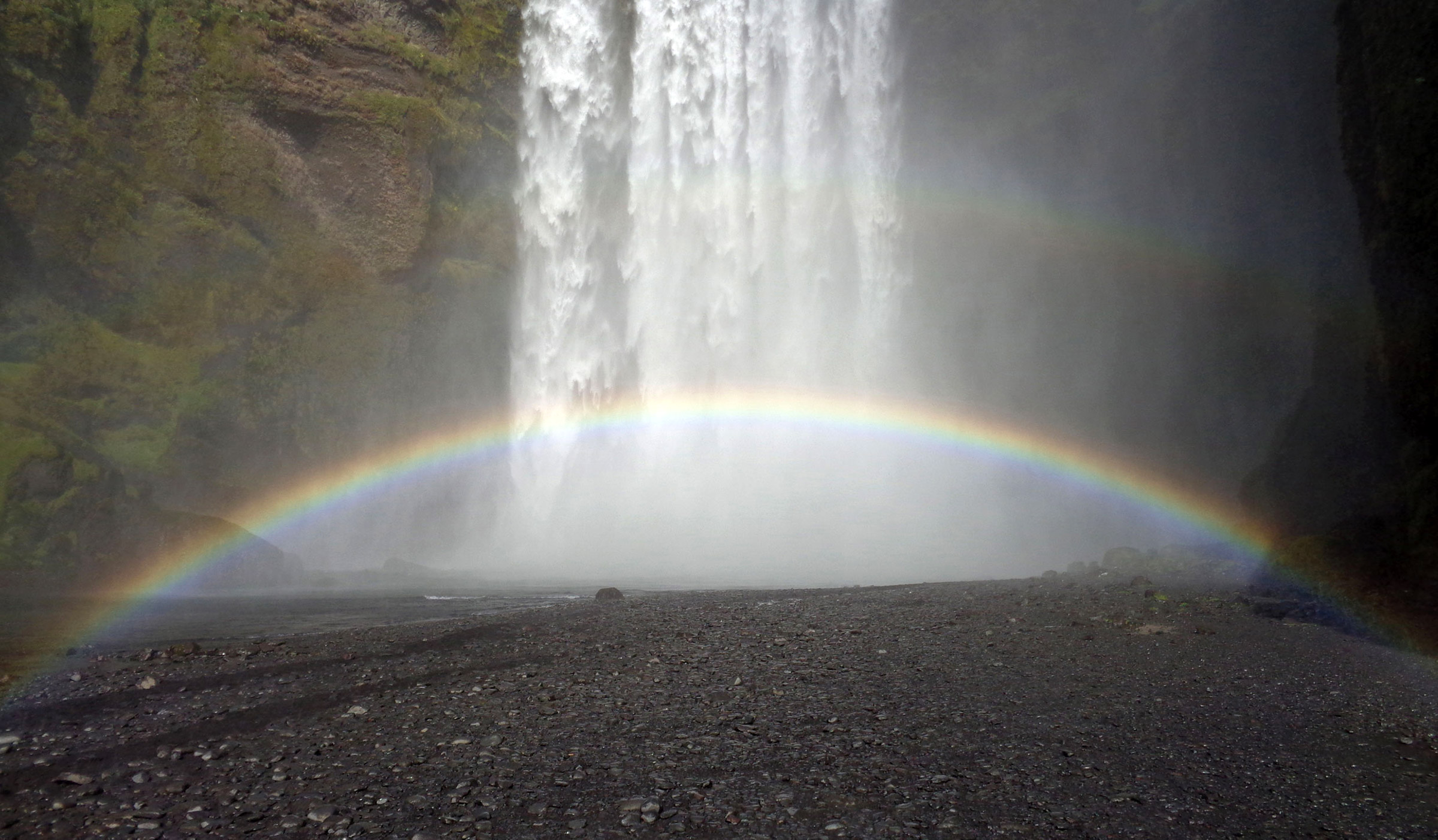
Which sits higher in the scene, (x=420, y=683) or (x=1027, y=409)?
(x=1027, y=409)

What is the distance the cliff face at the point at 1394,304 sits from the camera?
11.6m

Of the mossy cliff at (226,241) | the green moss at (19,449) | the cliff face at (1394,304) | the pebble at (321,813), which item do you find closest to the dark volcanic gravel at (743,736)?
the pebble at (321,813)

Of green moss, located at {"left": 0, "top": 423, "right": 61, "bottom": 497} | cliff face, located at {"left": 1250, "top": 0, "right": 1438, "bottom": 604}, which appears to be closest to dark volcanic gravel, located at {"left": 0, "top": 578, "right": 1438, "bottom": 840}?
cliff face, located at {"left": 1250, "top": 0, "right": 1438, "bottom": 604}

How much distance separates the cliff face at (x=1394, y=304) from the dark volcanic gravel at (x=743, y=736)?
377 cm

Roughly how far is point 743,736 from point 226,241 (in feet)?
93.3

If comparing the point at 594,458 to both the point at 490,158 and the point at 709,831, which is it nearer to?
the point at 490,158

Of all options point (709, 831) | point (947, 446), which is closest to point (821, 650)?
point (709, 831)

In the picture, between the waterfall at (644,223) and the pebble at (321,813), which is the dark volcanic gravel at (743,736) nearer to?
the pebble at (321,813)

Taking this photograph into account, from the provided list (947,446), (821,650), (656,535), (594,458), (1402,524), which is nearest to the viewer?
(821,650)

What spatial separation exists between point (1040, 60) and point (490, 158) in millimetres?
22616

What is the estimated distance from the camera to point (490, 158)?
33531mm

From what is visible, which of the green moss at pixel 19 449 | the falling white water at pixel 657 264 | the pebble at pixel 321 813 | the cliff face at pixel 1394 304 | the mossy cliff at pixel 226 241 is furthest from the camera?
the falling white water at pixel 657 264

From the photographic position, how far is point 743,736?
5738 millimetres

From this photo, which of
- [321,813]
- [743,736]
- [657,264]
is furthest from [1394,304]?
[657,264]
